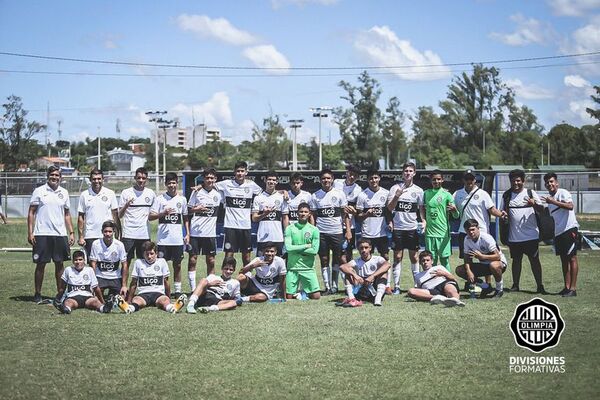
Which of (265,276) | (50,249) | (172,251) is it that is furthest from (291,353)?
(50,249)

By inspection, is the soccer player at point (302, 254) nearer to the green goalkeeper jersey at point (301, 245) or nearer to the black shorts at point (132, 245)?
the green goalkeeper jersey at point (301, 245)

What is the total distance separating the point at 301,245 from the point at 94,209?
3554 mm

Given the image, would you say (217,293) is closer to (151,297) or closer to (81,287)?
(151,297)

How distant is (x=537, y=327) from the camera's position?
846 cm

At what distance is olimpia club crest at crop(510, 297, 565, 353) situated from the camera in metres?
8.09

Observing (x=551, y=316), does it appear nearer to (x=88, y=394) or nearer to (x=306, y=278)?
(x=306, y=278)

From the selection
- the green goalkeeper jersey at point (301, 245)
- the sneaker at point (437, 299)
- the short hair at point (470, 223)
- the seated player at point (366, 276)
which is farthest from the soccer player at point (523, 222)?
the green goalkeeper jersey at point (301, 245)

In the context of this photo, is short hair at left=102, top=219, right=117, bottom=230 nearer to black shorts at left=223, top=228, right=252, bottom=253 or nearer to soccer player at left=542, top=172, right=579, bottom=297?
black shorts at left=223, top=228, right=252, bottom=253

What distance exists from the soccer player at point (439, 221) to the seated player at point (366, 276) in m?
1.29

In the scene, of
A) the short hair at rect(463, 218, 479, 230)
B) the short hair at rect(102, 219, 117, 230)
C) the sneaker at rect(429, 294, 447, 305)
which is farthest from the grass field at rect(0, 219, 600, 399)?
the short hair at rect(102, 219, 117, 230)

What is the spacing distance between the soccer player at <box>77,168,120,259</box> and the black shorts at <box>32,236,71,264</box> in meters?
0.35

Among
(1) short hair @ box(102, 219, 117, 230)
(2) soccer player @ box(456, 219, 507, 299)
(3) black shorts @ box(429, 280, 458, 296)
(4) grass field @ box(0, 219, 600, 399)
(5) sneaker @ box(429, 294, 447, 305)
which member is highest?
(1) short hair @ box(102, 219, 117, 230)

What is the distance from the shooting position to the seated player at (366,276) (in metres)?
11.4

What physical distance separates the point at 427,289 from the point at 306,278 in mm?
2046
